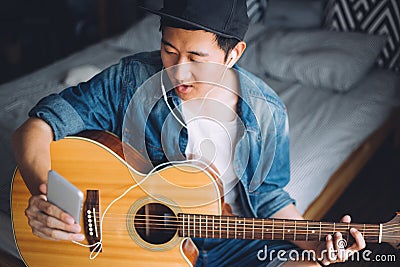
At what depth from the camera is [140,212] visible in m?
0.91

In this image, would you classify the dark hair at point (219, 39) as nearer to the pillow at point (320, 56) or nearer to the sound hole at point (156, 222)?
the sound hole at point (156, 222)

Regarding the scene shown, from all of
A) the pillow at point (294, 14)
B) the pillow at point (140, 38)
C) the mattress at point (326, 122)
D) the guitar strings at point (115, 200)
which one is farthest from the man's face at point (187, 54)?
the pillow at point (294, 14)

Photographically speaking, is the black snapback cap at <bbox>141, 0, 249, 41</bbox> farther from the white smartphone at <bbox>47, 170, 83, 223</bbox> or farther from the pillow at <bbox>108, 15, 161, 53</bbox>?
the pillow at <bbox>108, 15, 161, 53</bbox>

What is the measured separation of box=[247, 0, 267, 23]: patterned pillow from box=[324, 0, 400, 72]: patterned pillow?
9.7 inches

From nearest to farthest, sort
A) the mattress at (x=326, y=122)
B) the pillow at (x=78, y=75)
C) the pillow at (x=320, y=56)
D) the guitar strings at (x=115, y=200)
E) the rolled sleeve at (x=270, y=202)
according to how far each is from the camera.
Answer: the guitar strings at (x=115, y=200)
the rolled sleeve at (x=270, y=202)
the mattress at (x=326, y=122)
the pillow at (x=78, y=75)
the pillow at (x=320, y=56)

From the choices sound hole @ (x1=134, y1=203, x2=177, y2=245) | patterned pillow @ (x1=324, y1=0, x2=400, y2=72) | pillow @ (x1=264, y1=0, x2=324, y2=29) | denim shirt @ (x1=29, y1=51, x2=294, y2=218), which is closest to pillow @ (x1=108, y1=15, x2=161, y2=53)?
pillow @ (x1=264, y1=0, x2=324, y2=29)

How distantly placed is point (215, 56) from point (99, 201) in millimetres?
310

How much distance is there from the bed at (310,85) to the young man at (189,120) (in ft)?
0.71

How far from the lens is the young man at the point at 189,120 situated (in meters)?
0.82

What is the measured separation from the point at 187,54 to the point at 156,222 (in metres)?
0.29

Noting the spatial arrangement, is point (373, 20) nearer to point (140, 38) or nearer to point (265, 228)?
point (140, 38)

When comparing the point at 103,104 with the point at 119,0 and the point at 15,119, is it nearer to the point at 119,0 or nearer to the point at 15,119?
the point at 15,119

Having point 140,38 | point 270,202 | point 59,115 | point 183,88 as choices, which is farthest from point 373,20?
point 59,115

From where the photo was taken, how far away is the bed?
1.25 metres
